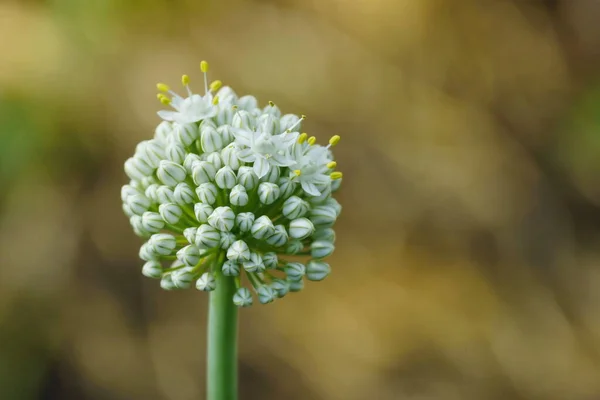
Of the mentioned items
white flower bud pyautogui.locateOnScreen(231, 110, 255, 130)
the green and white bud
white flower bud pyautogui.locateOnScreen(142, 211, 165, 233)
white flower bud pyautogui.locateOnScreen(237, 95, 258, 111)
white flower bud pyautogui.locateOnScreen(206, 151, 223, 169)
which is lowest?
the green and white bud

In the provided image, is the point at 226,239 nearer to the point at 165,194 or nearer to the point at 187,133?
the point at 165,194

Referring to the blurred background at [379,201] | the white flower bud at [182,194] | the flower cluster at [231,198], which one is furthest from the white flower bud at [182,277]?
the blurred background at [379,201]

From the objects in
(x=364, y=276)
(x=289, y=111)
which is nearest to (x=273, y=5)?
(x=289, y=111)

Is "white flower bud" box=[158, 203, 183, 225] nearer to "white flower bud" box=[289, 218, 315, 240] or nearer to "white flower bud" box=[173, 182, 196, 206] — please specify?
"white flower bud" box=[173, 182, 196, 206]

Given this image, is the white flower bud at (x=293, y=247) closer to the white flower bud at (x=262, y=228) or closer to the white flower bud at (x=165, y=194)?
the white flower bud at (x=262, y=228)

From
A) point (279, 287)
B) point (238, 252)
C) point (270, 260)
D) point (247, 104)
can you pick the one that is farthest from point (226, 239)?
point (247, 104)

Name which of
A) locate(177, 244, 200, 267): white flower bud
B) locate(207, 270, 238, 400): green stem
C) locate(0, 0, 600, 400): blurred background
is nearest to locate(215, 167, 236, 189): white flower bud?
locate(177, 244, 200, 267): white flower bud
